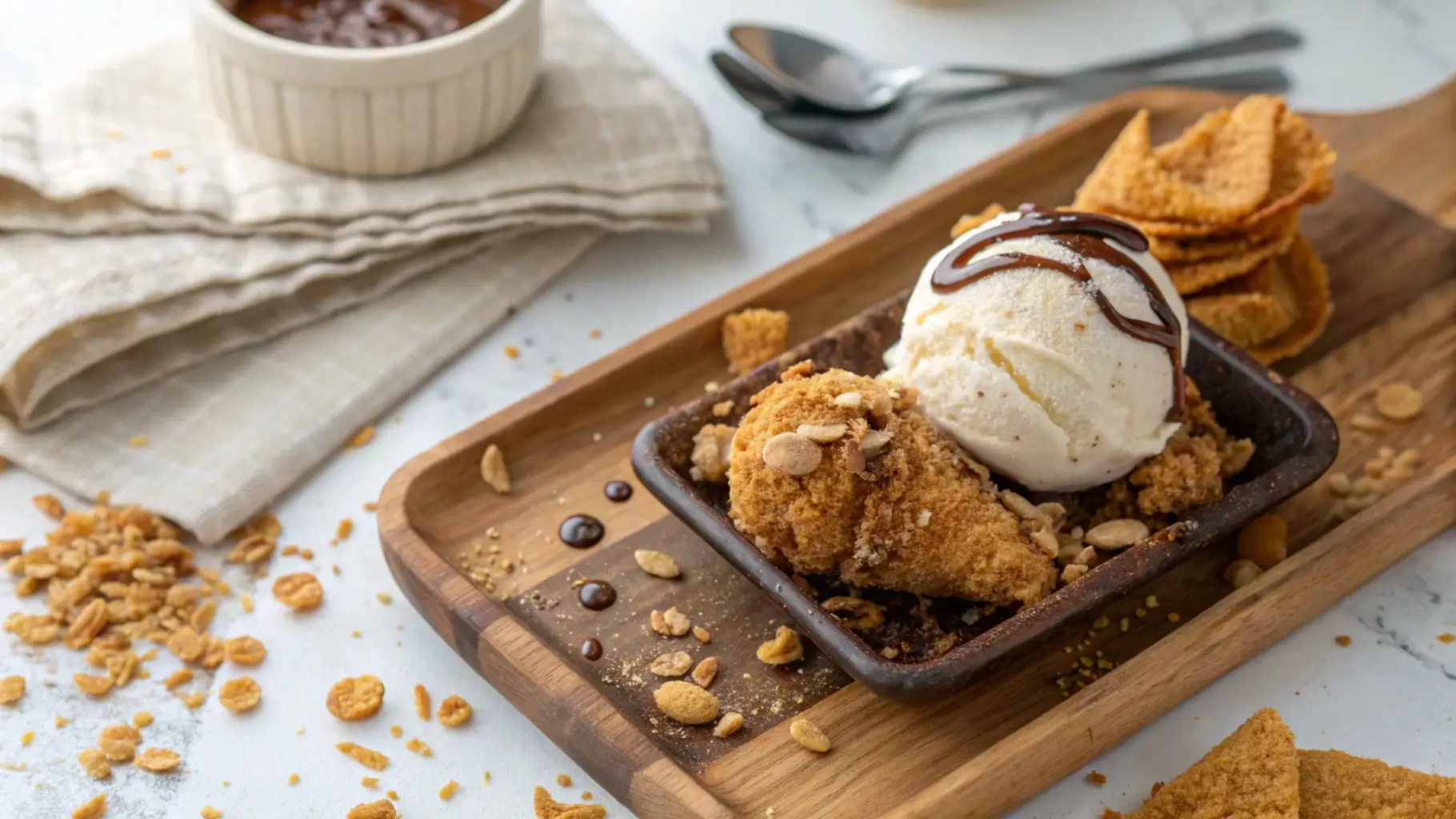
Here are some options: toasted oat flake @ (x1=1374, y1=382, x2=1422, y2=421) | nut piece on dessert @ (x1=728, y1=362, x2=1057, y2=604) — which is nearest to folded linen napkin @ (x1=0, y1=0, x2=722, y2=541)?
nut piece on dessert @ (x1=728, y1=362, x2=1057, y2=604)

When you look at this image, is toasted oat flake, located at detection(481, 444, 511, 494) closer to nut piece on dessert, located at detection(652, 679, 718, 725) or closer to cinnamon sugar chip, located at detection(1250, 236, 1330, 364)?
nut piece on dessert, located at detection(652, 679, 718, 725)

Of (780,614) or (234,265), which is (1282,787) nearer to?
(780,614)

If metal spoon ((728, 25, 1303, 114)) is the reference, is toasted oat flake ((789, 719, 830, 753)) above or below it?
below

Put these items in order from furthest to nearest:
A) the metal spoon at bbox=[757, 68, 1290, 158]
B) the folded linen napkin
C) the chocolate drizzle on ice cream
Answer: the metal spoon at bbox=[757, 68, 1290, 158]
the folded linen napkin
the chocolate drizzle on ice cream

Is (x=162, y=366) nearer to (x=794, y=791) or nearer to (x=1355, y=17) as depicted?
(x=794, y=791)

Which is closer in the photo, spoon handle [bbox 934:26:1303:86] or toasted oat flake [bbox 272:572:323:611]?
toasted oat flake [bbox 272:572:323:611]

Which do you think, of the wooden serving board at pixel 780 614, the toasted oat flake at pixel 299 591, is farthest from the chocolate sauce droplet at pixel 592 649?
the toasted oat flake at pixel 299 591

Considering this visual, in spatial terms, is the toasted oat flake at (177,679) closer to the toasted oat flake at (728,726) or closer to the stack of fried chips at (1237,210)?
the toasted oat flake at (728,726)
